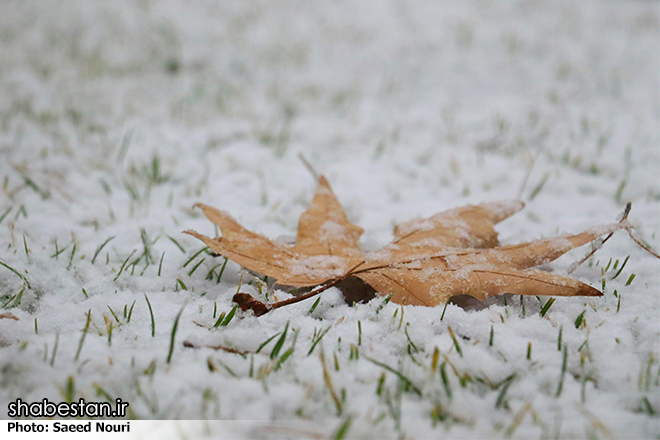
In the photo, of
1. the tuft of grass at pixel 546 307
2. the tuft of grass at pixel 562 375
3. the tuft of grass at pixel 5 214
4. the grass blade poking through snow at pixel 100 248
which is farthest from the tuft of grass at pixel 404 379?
the tuft of grass at pixel 5 214

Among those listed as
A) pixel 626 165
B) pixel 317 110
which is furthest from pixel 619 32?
pixel 317 110

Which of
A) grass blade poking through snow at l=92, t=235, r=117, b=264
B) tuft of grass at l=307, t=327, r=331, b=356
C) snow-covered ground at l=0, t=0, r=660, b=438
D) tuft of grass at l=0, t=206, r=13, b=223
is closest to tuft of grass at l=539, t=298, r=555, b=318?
snow-covered ground at l=0, t=0, r=660, b=438

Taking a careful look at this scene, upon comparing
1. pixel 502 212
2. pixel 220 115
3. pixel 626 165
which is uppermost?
pixel 220 115

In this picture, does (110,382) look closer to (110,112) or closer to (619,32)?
(110,112)

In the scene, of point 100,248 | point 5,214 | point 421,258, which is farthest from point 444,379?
point 5,214

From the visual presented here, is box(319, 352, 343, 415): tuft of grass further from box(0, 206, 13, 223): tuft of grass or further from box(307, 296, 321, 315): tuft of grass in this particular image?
box(0, 206, 13, 223): tuft of grass

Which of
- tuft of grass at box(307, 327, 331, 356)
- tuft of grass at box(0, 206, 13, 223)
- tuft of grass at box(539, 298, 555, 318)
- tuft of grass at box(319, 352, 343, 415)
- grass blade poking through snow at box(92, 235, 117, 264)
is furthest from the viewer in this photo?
tuft of grass at box(0, 206, 13, 223)
